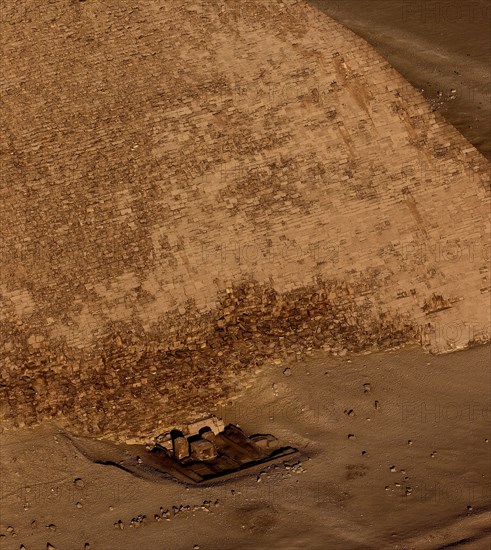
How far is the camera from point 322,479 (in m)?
11.7

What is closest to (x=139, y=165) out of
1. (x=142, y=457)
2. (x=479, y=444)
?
(x=142, y=457)

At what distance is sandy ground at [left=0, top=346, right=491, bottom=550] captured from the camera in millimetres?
11250

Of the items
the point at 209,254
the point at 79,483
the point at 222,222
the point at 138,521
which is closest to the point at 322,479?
the point at 138,521

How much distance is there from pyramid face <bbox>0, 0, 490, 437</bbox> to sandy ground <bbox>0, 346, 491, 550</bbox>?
47 cm

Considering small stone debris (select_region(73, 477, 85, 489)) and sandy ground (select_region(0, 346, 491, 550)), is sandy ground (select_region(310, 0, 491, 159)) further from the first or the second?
small stone debris (select_region(73, 477, 85, 489))

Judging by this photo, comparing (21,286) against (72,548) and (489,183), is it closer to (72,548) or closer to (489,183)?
(72,548)

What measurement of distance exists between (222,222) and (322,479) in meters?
4.03

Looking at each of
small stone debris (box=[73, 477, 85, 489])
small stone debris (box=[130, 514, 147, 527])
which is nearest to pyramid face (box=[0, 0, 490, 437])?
small stone debris (box=[73, 477, 85, 489])

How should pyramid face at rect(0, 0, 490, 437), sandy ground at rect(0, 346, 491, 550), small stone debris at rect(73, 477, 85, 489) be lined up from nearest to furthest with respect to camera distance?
sandy ground at rect(0, 346, 491, 550)
small stone debris at rect(73, 477, 85, 489)
pyramid face at rect(0, 0, 490, 437)

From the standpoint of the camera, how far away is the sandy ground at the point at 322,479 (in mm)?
11250

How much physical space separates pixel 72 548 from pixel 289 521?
3019 millimetres

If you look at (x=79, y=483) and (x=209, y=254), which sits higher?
(x=209, y=254)

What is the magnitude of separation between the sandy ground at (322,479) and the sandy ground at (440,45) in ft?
12.3

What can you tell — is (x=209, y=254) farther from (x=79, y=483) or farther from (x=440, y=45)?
(x=440, y=45)
